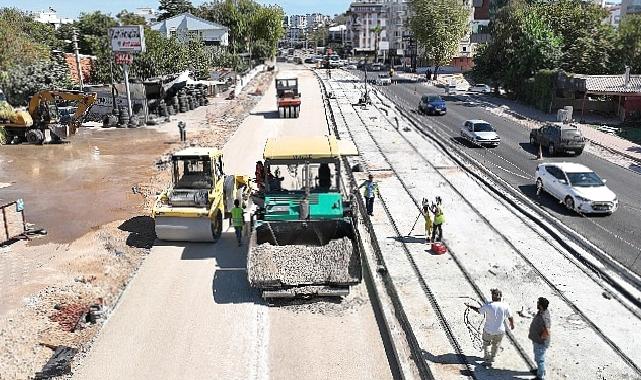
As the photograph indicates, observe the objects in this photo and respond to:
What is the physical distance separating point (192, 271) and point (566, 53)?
44.2 meters

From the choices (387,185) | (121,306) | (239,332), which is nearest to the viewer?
(239,332)

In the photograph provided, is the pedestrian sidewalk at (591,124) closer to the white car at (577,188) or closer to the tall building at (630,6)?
the white car at (577,188)

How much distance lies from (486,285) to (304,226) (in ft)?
14.5

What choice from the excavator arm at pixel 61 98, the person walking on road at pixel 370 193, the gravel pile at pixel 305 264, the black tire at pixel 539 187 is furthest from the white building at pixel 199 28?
the gravel pile at pixel 305 264

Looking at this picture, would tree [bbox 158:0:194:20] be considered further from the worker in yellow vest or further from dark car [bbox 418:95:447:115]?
the worker in yellow vest

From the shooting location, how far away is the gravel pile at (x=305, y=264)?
1222cm

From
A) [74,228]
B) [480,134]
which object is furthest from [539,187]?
[74,228]

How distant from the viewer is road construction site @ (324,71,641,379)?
984cm

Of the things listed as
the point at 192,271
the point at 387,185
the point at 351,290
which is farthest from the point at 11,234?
the point at 387,185

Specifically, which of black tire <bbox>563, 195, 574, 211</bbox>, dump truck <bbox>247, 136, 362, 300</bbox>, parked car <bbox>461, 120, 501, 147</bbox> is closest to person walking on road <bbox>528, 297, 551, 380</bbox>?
dump truck <bbox>247, 136, 362, 300</bbox>

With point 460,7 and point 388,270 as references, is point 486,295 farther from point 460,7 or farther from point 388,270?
point 460,7

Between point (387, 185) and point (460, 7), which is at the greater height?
point (460, 7)

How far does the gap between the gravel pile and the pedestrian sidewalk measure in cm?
2064

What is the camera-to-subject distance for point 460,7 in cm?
6988
